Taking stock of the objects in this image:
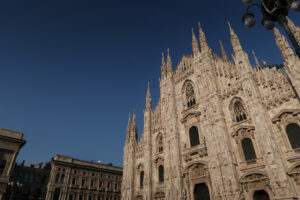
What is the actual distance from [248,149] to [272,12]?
565 inches

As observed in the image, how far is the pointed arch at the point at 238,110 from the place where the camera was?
65.5 feet

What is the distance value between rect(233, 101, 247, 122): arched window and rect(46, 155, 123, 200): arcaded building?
34529mm

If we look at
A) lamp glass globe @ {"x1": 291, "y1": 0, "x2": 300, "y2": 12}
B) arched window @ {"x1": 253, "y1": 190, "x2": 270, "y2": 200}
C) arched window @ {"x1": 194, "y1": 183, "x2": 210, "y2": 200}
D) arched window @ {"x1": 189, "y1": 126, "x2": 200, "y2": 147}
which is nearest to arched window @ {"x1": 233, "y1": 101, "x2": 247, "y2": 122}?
arched window @ {"x1": 189, "y1": 126, "x2": 200, "y2": 147}

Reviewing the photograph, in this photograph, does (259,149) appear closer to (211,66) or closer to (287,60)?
(287,60)

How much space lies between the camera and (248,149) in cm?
1847

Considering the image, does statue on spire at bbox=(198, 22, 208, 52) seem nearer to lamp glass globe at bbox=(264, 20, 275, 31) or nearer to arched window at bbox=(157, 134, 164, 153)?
arched window at bbox=(157, 134, 164, 153)

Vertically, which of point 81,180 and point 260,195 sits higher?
point 81,180

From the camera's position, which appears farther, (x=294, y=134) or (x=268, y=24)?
(x=294, y=134)

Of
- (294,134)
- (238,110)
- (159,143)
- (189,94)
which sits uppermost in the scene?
(189,94)

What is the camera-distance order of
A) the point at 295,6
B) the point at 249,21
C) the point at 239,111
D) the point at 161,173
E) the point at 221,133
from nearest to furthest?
the point at 295,6 → the point at 249,21 → the point at 221,133 → the point at 239,111 → the point at 161,173

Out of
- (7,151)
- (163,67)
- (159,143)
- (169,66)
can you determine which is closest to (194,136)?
(159,143)

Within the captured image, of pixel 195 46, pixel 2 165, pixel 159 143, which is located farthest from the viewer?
pixel 159 143

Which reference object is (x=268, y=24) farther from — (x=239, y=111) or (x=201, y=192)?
(x=201, y=192)

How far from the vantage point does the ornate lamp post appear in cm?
702
